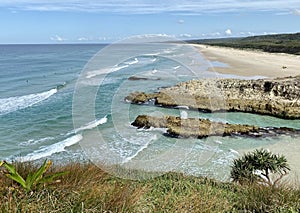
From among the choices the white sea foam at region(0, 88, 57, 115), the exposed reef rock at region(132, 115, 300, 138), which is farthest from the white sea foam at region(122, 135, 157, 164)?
the white sea foam at region(0, 88, 57, 115)

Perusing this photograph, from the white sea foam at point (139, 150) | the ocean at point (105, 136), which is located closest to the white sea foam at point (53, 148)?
the ocean at point (105, 136)

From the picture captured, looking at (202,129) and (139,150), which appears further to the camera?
(202,129)

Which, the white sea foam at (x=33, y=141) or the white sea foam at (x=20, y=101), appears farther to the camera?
the white sea foam at (x=20, y=101)

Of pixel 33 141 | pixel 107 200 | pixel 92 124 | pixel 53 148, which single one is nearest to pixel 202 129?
pixel 92 124

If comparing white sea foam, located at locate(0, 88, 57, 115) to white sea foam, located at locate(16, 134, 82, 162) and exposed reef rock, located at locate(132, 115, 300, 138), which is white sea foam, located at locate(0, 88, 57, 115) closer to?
white sea foam, located at locate(16, 134, 82, 162)

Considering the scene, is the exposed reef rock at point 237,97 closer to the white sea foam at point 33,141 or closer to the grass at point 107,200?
the white sea foam at point 33,141

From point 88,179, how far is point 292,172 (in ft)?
36.1

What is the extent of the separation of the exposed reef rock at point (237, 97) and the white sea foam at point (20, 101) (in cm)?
840

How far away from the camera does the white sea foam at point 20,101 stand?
2729cm

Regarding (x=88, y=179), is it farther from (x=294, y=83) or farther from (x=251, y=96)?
(x=294, y=83)

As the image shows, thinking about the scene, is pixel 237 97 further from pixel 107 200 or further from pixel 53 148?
pixel 107 200

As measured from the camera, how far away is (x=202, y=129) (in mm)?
19516

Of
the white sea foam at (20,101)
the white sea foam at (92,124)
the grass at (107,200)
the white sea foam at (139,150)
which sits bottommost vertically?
the white sea foam at (139,150)

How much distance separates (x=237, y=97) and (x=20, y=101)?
19.0 m
